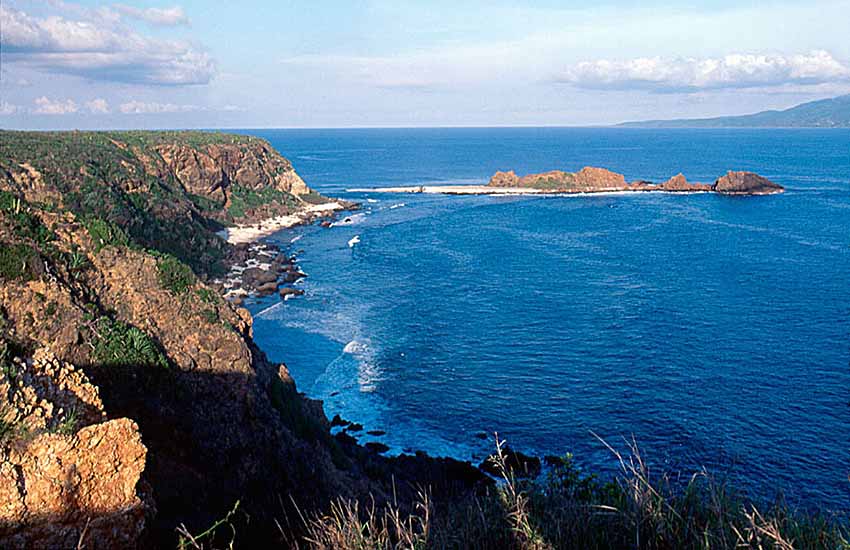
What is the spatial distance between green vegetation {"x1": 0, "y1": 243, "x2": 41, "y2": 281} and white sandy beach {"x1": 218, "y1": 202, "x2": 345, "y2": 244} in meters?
55.5

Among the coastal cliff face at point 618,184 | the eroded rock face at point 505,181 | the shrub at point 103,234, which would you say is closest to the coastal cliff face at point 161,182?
the shrub at point 103,234

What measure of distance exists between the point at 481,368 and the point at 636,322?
12.1 metres

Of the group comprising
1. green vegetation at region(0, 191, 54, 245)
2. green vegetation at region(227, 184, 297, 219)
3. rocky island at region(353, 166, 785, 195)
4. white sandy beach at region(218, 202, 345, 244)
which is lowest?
white sandy beach at region(218, 202, 345, 244)

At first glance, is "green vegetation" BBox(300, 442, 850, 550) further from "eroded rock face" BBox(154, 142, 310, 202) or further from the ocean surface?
"eroded rock face" BBox(154, 142, 310, 202)

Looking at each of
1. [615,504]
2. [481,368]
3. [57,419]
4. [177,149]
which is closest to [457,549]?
[615,504]

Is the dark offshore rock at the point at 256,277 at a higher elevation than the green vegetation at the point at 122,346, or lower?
lower

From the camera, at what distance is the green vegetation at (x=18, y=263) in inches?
520

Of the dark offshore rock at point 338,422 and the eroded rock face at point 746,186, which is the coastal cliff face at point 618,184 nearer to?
the eroded rock face at point 746,186

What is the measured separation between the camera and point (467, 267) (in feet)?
191

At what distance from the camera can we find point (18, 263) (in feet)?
44.5

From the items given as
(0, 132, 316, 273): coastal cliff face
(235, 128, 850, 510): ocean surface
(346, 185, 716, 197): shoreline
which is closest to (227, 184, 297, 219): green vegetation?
(0, 132, 316, 273): coastal cliff face

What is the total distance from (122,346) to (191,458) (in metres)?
2.79

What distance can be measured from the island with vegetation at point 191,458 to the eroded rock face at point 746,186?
9410 cm

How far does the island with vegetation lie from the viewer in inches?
271
